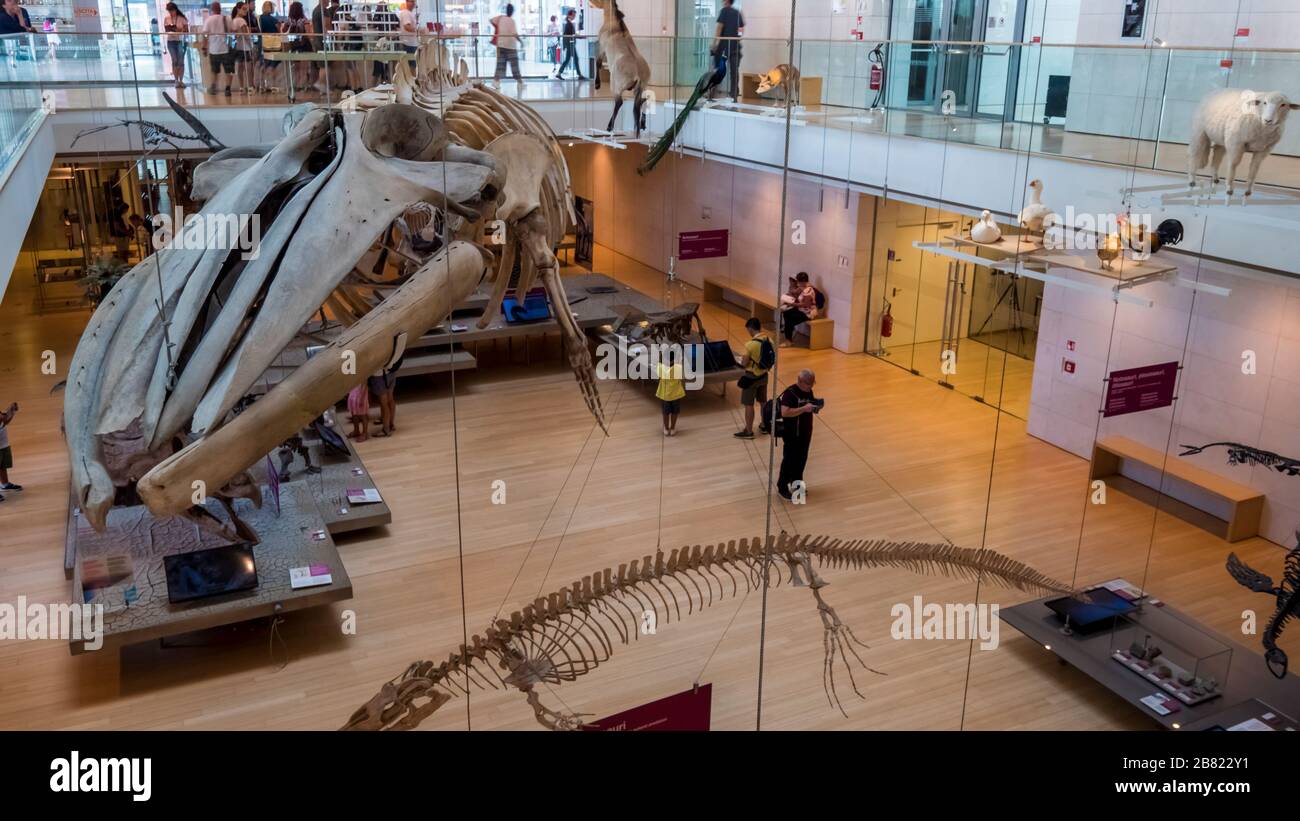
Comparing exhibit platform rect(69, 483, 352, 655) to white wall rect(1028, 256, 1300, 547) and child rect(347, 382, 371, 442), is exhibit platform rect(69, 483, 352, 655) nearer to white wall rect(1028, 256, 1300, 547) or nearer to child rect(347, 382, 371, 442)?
child rect(347, 382, 371, 442)

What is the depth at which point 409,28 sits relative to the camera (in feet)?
17.0

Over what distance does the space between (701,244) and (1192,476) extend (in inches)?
178

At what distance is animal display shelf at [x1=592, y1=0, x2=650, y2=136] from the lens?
5.82 m

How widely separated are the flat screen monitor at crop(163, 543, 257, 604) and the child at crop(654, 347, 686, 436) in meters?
3.11

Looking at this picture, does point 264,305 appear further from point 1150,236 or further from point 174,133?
point 1150,236

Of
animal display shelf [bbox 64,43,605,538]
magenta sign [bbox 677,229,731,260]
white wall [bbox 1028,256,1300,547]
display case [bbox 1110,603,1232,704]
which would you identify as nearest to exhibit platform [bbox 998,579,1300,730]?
display case [bbox 1110,603,1232,704]

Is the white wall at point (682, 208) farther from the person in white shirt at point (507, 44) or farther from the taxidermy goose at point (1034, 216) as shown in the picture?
the taxidermy goose at point (1034, 216)

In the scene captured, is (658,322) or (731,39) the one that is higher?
(731,39)

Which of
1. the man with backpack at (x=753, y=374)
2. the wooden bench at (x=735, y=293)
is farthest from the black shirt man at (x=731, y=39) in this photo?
the man with backpack at (x=753, y=374)

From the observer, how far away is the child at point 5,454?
884 centimetres

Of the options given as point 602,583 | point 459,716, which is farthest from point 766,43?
point 459,716

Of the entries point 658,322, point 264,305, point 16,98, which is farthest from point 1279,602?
point 16,98

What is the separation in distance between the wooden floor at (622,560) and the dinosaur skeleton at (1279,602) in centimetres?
20

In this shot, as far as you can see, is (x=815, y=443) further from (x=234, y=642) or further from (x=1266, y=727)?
(x=234, y=642)
